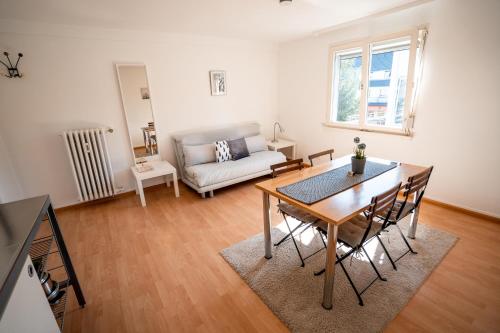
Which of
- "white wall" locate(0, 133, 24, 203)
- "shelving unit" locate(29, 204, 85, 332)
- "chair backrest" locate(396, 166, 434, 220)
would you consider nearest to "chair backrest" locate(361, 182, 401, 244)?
"chair backrest" locate(396, 166, 434, 220)

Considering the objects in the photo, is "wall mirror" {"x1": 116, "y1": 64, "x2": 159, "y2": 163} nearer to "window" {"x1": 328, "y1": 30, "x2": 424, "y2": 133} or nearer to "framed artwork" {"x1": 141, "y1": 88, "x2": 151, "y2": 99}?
"framed artwork" {"x1": 141, "y1": 88, "x2": 151, "y2": 99}

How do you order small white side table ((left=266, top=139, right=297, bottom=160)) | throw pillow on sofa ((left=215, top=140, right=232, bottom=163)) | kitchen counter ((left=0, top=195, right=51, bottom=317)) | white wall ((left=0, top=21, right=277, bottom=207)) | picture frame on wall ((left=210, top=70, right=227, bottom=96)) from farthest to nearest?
small white side table ((left=266, top=139, right=297, bottom=160)) < picture frame on wall ((left=210, top=70, right=227, bottom=96)) < throw pillow on sofa ((left=215, top=140, right=232, bottom=163)) < white wall ((left=0, top=21, right=277, bottom=207)) < kitchen counter ((left=0, top=195, right=51, bottom=317))

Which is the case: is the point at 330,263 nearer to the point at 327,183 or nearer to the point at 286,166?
the point at 327,183

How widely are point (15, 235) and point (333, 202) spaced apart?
6.14 feet

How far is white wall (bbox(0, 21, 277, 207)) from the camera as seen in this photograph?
295 centimetres

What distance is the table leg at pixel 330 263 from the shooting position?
1585mm

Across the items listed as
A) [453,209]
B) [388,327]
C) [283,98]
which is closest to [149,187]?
[283,98]

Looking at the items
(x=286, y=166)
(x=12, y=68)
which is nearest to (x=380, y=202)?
(x=286, y=166)

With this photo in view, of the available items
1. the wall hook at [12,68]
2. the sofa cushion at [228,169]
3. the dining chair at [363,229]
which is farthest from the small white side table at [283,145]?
the wall hook at [12,68]

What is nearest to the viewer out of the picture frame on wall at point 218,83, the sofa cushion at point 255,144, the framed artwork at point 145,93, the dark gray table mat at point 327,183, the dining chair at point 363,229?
the dining chair at point 363,229

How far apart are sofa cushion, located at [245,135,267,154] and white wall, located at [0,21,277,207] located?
2.33ft

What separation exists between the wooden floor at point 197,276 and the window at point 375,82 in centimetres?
139

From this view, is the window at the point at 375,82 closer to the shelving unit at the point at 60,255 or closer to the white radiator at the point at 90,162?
the white radiator at the point at 90,162

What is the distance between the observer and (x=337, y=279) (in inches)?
79.0
